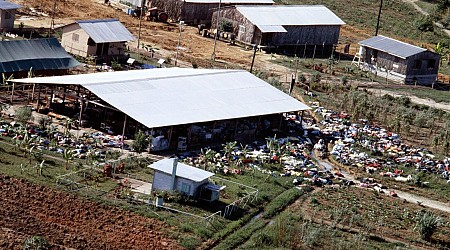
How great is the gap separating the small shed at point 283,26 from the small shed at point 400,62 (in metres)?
5.28

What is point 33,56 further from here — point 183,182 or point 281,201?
point 281,201

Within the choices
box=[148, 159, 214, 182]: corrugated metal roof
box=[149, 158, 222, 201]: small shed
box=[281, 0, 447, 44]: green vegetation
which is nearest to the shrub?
box=[149, 158, 222, 201]: small shed

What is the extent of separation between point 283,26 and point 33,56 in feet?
89.6

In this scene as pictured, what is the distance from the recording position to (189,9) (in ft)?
272

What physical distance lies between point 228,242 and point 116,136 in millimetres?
13090

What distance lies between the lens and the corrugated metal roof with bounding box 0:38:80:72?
54094mm

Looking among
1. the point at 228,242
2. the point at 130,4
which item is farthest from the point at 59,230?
the point at 130,4

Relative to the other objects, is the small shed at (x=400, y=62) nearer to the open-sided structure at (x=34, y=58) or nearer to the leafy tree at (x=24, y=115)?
the open-sided structure at (x=34, y=58)

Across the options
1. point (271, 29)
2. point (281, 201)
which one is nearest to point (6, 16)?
point (271, 29)

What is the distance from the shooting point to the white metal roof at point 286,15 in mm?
77000

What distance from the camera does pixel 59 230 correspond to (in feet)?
116

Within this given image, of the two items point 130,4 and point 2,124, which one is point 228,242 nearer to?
point 2,124

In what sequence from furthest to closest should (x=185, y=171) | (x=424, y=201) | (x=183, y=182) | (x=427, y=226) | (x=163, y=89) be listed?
(x=163, y=89) < (x=424, y=201) < (x=185, y=171) < (x=183, y=182) < (x=427, y=226)

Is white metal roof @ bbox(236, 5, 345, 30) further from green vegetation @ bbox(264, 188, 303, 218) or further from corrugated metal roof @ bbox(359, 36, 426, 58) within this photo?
green vegetation @ bbox(264, 188, 303, 218)
